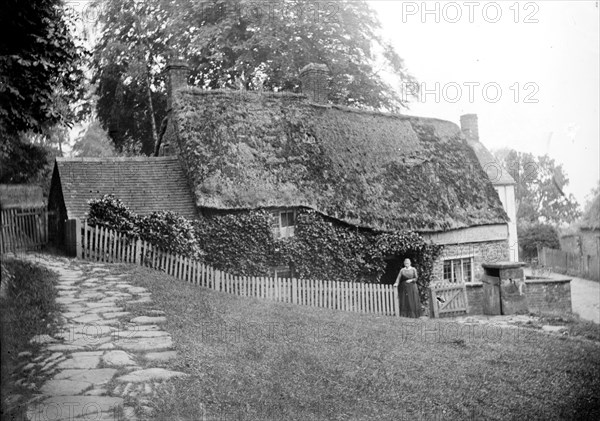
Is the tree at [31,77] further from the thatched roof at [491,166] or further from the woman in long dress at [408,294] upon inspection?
the thatched roof at [491,166]

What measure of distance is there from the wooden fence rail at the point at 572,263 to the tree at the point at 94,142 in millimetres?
11167

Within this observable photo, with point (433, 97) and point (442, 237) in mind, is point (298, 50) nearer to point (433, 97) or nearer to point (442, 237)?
point (433, 97)

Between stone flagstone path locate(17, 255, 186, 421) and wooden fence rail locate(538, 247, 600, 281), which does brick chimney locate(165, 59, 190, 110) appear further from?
wooden fence rail locate(538, 247, 600, 281)

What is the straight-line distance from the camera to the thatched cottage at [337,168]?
39.4ft

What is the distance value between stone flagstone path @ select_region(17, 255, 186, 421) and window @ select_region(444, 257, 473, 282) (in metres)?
9.94

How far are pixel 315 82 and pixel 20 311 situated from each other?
10.7m

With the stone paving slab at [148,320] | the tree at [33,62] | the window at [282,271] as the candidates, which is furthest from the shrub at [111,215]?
the tree at [33,62]

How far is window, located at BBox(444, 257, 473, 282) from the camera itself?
14.4m

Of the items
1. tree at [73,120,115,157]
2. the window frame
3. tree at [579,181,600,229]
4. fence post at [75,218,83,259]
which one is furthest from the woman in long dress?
tree at [579,181,600,229]

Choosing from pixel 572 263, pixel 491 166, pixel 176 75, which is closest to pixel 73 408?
pixel 176 75

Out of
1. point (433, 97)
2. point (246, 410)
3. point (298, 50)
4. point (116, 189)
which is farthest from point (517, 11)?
point (116, 189)

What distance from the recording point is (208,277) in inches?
372

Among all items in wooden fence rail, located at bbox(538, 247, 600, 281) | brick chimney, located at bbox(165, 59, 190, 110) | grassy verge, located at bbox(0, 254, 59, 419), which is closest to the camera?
grassy verge, located at bbox(0, 254, 59, 419)

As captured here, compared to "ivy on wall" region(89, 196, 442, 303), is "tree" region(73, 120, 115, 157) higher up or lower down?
higher up
